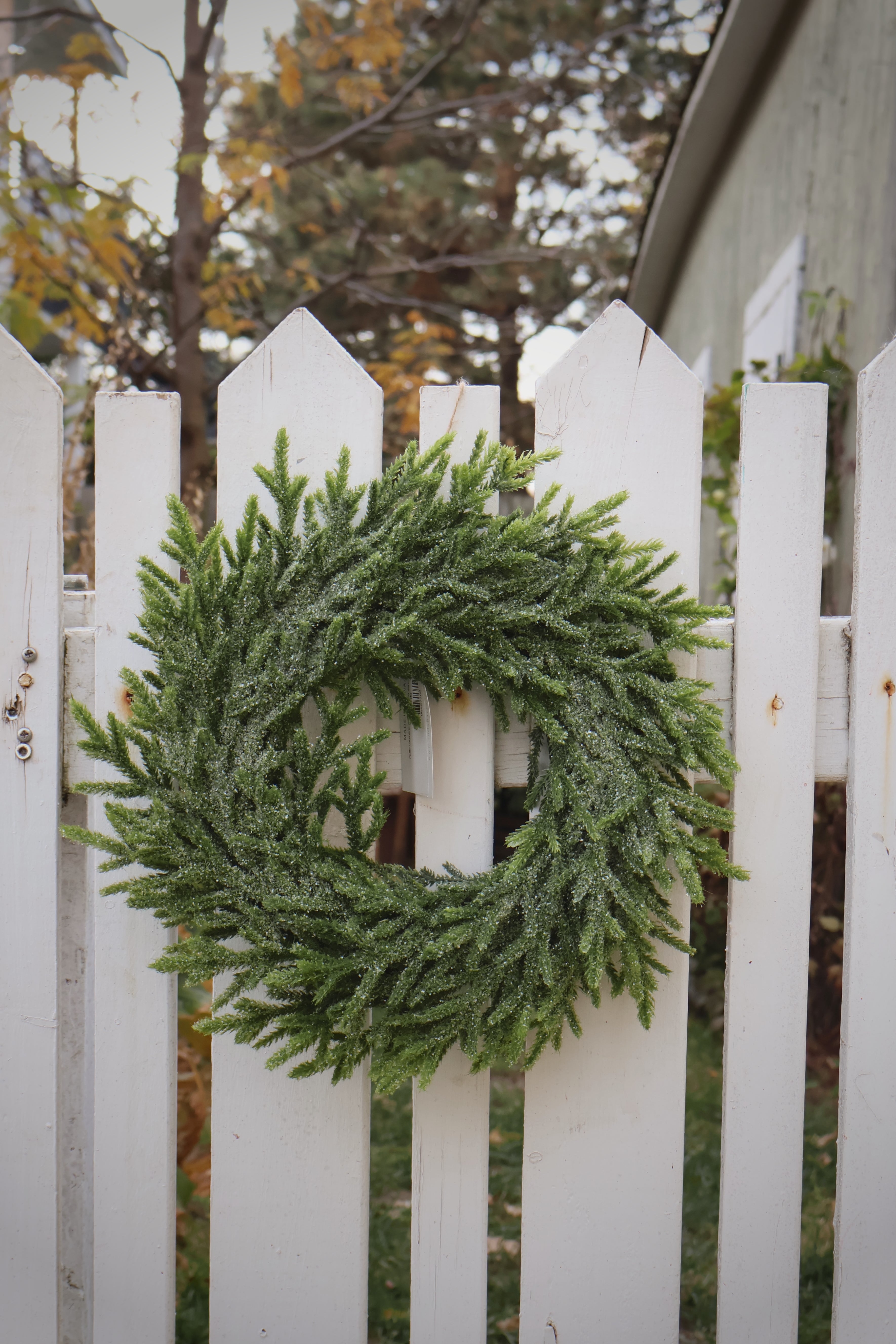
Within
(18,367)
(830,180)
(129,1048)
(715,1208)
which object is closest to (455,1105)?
(129,1048)

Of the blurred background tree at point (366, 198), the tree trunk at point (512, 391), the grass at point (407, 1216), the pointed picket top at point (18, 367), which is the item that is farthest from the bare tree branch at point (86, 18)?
the tree trunk at point (512, 391)

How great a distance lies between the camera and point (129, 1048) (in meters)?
1.36

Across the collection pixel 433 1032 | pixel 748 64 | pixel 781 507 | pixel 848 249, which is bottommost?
pixel 433 1032

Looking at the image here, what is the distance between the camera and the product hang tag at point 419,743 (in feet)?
4.23

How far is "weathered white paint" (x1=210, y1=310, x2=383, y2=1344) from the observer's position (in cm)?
134

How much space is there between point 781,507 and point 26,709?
1142 millimetres

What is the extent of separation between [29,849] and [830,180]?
3.69m

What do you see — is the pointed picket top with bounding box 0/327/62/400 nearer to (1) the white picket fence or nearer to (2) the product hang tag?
(1) the white picket fence

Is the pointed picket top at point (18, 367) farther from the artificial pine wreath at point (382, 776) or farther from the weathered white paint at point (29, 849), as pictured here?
the artificial pine wreath at point (382, 776)

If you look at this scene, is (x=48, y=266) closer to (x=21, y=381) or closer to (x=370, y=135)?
(x=370, y=135)

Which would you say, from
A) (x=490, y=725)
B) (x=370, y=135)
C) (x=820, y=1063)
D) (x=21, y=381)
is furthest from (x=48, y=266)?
(x=820, y=1063)

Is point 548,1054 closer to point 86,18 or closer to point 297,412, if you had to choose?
point 297,412

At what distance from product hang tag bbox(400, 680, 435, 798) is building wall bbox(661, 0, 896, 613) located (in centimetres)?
206

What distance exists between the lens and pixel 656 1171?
53.2 inches
